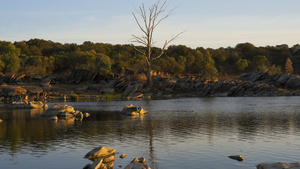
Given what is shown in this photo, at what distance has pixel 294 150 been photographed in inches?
840

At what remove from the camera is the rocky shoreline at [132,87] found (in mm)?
85438

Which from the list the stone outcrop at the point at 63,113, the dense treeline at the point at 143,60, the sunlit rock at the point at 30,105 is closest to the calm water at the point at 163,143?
the stone outcrop at the point at 63,113

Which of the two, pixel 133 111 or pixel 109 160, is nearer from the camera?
pixel 109 160

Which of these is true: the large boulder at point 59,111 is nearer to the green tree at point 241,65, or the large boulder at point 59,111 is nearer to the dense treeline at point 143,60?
the dense treeline at point 143,60

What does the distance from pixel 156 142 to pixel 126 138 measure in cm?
327

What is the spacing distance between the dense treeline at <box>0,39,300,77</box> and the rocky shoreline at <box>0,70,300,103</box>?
22.5 ft

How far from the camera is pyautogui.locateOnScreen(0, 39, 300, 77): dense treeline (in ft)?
393

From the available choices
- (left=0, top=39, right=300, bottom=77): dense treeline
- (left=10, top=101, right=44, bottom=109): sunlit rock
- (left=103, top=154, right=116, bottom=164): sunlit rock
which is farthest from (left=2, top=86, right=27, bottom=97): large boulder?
(left=103, top=154, right=116, bottom=164): sunlit rock

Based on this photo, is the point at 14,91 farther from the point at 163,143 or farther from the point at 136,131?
the point at 163,143

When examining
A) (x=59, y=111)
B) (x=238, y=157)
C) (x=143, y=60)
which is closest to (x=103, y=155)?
(x=238, y=157)

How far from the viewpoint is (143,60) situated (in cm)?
13062

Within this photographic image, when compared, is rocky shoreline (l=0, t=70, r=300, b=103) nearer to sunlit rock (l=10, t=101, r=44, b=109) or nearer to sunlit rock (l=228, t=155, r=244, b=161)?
sunlit rock (l=10, t=101, r=44, b=109)

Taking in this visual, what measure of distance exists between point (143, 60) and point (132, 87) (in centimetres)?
3882

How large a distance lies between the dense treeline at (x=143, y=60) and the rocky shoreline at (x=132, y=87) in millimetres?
6870
